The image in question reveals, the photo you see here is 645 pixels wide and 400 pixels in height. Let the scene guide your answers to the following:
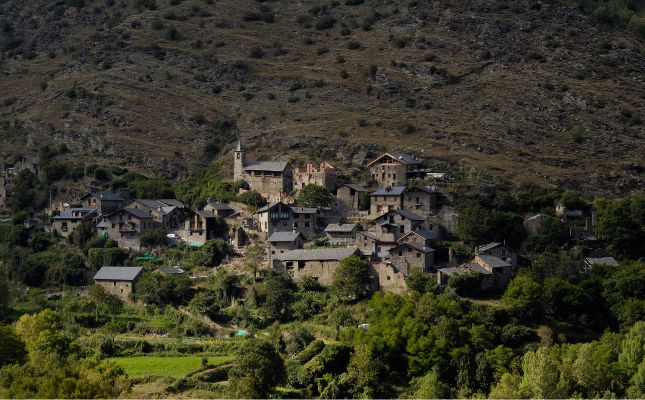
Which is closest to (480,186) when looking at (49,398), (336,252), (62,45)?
(336,252)

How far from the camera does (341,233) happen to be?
6594 cm

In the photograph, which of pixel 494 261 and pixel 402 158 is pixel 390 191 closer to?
pixel 402 158

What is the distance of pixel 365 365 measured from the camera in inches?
1959

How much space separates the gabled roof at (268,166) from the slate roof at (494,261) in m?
19.8

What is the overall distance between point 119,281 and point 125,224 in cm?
795

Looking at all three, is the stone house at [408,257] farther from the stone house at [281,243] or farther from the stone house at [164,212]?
the stone house at [164,212]

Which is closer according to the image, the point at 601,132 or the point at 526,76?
the point at 601,132

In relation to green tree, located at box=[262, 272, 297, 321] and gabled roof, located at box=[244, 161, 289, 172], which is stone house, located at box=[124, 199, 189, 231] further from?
green tree, located at box=[262, 272, 297, 321]

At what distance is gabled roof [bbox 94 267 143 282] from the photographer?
6250 centimetres

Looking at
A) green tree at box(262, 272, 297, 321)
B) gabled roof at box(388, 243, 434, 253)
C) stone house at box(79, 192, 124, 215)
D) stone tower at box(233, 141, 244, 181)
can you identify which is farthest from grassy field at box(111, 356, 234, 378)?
stone tower at box(233, 141, 244, 181)

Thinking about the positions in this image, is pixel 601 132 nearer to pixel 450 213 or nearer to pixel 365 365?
pixel 450 213

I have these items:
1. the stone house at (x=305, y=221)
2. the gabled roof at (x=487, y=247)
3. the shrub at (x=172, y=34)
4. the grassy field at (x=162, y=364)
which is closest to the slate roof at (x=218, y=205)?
the stone house at (x=305, y=221)

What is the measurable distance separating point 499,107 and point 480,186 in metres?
22.1

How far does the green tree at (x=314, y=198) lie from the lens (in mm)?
68938
